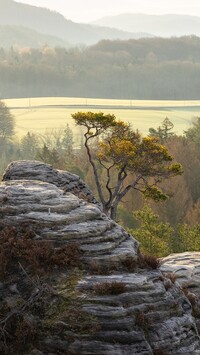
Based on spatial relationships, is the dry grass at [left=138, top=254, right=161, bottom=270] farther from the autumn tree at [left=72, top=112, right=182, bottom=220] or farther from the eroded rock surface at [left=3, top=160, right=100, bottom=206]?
the autumn tree at [left=72, top=112, right=182, bottom=220]

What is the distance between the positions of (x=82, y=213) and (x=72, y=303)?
13.2 feet

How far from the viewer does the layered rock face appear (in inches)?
563

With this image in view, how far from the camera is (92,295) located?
585 inches

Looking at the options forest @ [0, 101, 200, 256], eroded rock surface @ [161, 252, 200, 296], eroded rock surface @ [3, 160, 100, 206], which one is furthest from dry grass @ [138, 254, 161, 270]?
forest @ [0, 101, 200, 256]

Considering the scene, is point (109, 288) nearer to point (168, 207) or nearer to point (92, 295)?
point (92, 295)

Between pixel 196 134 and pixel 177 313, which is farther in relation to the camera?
pixel 196 134

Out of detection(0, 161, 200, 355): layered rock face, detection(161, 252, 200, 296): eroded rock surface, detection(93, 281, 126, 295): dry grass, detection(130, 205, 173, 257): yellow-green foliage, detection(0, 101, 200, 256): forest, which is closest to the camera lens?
detection(0, 161, 200, 355): layered rock face

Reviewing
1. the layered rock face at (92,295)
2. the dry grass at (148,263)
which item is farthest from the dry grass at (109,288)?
the dry grass at (148,263)

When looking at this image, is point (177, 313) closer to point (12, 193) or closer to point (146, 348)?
point (146, 348)

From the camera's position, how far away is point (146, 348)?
1456cm

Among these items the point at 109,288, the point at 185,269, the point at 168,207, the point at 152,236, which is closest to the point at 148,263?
the point at 109,288

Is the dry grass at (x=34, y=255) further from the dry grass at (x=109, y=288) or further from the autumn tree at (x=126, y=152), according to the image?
the autumn tree at (x=126, y=152)

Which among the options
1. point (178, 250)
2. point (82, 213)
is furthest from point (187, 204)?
point (82, 213)

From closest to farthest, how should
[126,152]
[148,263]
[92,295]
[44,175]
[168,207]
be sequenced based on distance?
[92,295] → [148,263] → [44,175] → [126,152] → [168,207]
